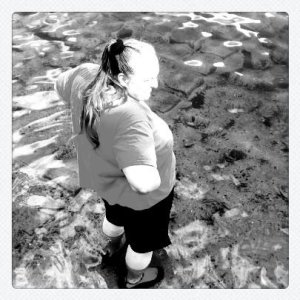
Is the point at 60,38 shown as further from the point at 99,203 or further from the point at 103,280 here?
the point at 103,280

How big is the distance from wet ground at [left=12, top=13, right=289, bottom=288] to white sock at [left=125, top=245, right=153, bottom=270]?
88 mm

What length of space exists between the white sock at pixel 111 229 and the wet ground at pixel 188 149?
0.19 feet

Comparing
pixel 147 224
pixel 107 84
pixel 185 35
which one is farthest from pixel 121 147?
pixel 185 35

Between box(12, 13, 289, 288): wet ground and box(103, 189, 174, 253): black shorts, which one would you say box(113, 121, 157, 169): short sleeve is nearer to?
box(103, 189, 174, 253): black shorts

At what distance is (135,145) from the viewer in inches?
41.9

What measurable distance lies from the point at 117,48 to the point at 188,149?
735 mm

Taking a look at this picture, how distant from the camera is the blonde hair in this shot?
1104 mm

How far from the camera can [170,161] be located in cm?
127

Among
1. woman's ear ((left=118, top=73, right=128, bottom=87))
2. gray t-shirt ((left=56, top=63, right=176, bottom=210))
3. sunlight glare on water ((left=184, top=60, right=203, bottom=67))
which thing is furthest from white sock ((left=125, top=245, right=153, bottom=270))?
sunlight glare on water ((left=184, top=60, right=203, bottom=67))

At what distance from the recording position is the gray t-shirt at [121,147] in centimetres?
107

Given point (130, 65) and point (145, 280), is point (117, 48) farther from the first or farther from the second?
point (145, 280)

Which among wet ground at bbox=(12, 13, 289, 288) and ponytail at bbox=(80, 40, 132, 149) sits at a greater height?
ponytail at bbox=(80, 40, 132, 149)

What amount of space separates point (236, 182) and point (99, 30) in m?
0.72

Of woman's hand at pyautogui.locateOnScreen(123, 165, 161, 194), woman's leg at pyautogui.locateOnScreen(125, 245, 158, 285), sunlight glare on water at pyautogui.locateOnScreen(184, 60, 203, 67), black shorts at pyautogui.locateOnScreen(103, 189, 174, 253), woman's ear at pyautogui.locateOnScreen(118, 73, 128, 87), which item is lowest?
woman's leg at pyautogui.locateOnScreen(125, 245, 158, 285)
